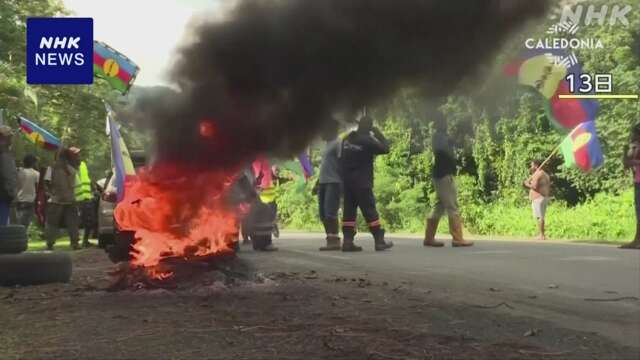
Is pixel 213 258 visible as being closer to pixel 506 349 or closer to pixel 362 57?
pixel 362 57

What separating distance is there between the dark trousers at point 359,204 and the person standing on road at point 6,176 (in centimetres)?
473

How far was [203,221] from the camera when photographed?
246 inches

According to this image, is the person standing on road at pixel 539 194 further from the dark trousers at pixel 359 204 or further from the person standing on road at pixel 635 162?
the dark trousers at pixel 359 204

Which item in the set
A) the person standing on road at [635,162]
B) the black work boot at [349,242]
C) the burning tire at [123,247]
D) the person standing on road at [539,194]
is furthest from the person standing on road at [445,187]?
the burning tire at [123,247]

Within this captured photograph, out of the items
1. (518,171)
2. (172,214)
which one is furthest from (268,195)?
(518,171)

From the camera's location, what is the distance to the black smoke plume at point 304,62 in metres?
5.74

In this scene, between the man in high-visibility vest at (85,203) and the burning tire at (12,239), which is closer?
the burning tire at (12,239)

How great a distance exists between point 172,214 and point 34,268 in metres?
1.85

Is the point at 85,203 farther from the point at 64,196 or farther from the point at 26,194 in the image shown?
the point at 64,196

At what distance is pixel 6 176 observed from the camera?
33.6 ft

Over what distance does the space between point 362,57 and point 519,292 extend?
246 centimetres

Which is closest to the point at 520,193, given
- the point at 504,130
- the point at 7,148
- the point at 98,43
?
the point at 504,130

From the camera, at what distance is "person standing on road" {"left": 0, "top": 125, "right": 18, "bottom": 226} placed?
33.4 ft

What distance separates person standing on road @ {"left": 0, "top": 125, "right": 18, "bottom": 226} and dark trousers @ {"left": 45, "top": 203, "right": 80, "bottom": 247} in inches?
97.3
